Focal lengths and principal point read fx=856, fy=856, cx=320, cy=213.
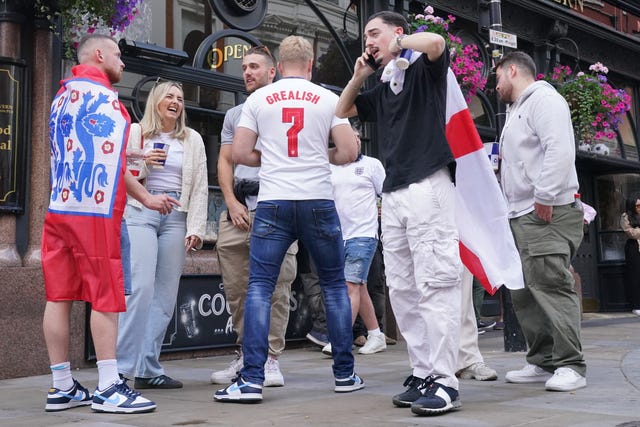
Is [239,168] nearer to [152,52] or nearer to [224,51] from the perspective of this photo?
[152,52]

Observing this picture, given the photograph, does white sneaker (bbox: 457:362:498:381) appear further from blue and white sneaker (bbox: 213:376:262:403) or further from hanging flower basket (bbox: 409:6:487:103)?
hanging flower basket (bbox: 409:6:487:103)

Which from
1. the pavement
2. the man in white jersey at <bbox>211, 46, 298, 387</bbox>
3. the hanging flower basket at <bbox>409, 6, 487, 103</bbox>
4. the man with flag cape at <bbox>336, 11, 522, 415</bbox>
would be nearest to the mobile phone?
the man with flag cape at <bbox>336, 11, 522, 415</bbox>

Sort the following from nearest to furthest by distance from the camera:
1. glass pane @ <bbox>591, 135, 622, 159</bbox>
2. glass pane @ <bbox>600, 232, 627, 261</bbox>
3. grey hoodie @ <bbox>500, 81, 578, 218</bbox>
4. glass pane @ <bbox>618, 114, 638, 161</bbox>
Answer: grey hoodie @ <bbox>500, 81, 578, 218</bbox>
glass pane @ <bbox>591, 135, 622, 159</bbox>
glass pane @ <bbox>600, 232, 627, 261</bbox>
glass pane @ <bbox>618, 114, 638, 161</bbox>

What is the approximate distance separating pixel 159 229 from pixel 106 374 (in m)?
1.21

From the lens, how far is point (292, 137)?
475cm

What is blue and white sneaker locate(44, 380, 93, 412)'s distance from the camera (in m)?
4.39

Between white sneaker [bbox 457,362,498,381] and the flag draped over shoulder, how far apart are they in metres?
1.07

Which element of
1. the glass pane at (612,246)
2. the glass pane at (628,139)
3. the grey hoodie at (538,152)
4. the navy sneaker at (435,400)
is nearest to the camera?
the navy sneaker at (435,400)

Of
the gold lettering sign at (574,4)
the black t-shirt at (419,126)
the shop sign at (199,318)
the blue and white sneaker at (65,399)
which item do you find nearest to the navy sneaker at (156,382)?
the blue and white sneaker at (65,399)

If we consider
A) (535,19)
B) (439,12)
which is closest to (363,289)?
(439,12)

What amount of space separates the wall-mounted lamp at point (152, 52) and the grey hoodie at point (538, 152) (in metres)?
3.51

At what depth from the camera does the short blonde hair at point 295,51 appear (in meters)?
4.96

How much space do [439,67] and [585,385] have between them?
83.6 inches

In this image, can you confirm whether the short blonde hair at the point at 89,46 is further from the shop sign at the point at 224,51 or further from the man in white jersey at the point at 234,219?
the shop sign at the point at 224,51
